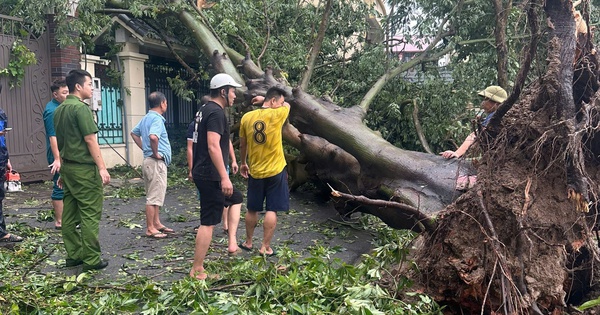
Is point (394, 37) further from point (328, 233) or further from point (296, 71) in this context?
point (328, 233)

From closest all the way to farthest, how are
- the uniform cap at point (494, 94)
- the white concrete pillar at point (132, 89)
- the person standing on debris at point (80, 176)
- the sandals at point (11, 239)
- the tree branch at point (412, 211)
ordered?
the tree branch at point (412, 211), the person standing on debris at point (80, 176), the uniform cap at point (494, 94), the sandals at point (11, 239), the white concrete pillar at point (132, 89)

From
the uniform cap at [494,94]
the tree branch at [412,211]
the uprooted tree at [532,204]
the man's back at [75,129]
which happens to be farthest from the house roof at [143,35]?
the uprooted tree at [532,204]

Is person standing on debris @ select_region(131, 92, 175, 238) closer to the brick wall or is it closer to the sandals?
the sandals

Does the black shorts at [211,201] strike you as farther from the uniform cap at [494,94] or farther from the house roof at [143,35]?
the house roof at [143,35]

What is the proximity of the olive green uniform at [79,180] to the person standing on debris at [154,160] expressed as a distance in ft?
3.73

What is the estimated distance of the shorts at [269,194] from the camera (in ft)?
16.6

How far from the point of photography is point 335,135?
19.9 feet

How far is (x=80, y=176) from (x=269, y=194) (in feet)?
5.48

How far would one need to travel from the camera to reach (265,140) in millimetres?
5074

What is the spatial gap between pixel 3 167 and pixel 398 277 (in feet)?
12.7

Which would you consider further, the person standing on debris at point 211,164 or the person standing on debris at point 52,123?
the person standing on debris at point 52,123

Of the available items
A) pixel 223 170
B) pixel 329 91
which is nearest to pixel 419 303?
pixel 223 170

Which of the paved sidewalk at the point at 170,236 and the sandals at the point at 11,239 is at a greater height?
the sandals at the point at 11,239

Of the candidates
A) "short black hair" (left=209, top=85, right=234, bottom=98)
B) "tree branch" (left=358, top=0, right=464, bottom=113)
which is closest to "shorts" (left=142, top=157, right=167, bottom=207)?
"short black hair" (left=209, top=85, right=234, bottom=98)
